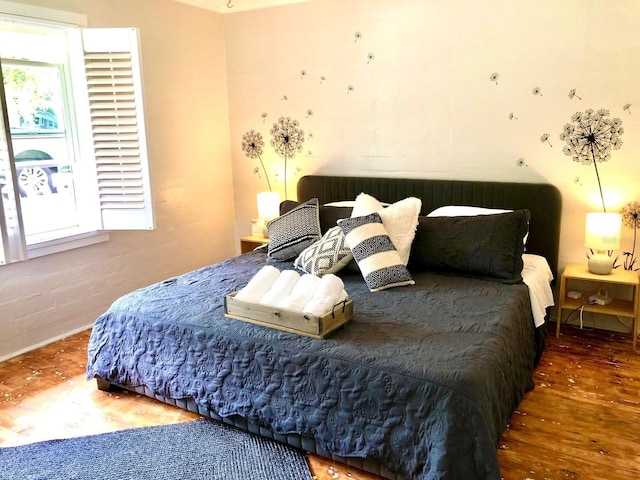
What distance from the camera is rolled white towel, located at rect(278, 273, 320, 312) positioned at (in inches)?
96.0

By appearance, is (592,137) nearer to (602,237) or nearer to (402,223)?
(602,237)

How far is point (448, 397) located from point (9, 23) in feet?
10.7

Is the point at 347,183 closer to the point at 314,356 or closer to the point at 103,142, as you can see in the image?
the point at 103,142

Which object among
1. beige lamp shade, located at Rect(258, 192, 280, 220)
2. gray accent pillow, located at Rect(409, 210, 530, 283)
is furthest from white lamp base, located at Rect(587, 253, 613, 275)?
beige lamp shade, located at Rect(258, 192, 280, 220)

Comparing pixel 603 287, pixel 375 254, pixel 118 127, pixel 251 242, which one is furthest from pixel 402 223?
pixel 118 127

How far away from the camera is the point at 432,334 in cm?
232

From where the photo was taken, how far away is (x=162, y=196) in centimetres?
425

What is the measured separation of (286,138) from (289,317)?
8.16 feet

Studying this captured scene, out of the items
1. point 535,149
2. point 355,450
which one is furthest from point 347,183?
point 355,450

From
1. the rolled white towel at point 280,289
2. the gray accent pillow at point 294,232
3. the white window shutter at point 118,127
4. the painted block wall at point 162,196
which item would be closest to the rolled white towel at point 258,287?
the rolled white towel at point 280,289

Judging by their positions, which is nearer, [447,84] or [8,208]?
[8,208]

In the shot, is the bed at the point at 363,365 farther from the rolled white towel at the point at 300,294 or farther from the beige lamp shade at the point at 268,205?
the beige lamp shade at the point at 268,205

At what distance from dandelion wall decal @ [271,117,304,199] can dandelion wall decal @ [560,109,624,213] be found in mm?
2069

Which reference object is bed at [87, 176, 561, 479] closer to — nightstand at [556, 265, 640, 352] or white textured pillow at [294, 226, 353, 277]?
white textured pillow at [294, 226, 353, 277]
